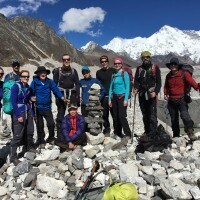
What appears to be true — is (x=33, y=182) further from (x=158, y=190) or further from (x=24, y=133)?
(x=158, y=190)

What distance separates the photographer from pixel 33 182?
9.22 m

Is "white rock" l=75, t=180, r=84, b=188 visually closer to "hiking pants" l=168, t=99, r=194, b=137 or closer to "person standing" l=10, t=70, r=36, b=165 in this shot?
"person standing" l=10, t=70, r=36, b=165

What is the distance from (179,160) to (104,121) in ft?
10.8

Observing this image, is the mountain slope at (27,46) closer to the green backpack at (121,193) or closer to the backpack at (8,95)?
the backpack at (8,95)

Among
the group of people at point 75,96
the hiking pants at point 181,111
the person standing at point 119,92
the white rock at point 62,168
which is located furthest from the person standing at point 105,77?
the white rock at point 62,168

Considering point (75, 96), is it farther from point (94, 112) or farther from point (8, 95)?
point (8, 95)

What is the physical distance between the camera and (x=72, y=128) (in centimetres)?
1052

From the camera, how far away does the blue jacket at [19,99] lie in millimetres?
9609

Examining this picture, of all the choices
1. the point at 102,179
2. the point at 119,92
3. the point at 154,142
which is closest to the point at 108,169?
the point at 102,179

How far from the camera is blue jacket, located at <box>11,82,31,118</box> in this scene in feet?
31.5

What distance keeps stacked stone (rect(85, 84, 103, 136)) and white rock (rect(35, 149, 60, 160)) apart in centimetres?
149

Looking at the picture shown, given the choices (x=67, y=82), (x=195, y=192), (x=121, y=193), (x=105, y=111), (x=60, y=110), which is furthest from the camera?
(x=105, y=111)

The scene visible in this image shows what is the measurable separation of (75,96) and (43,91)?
1.17 meters

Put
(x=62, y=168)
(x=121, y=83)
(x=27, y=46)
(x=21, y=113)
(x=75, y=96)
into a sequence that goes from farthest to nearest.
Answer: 1. (x=27, y=46)
2. (x=75, y=96)
3. (x=121, y=83)
4. (x=21, y=113)
5. (x=62, y=168)
